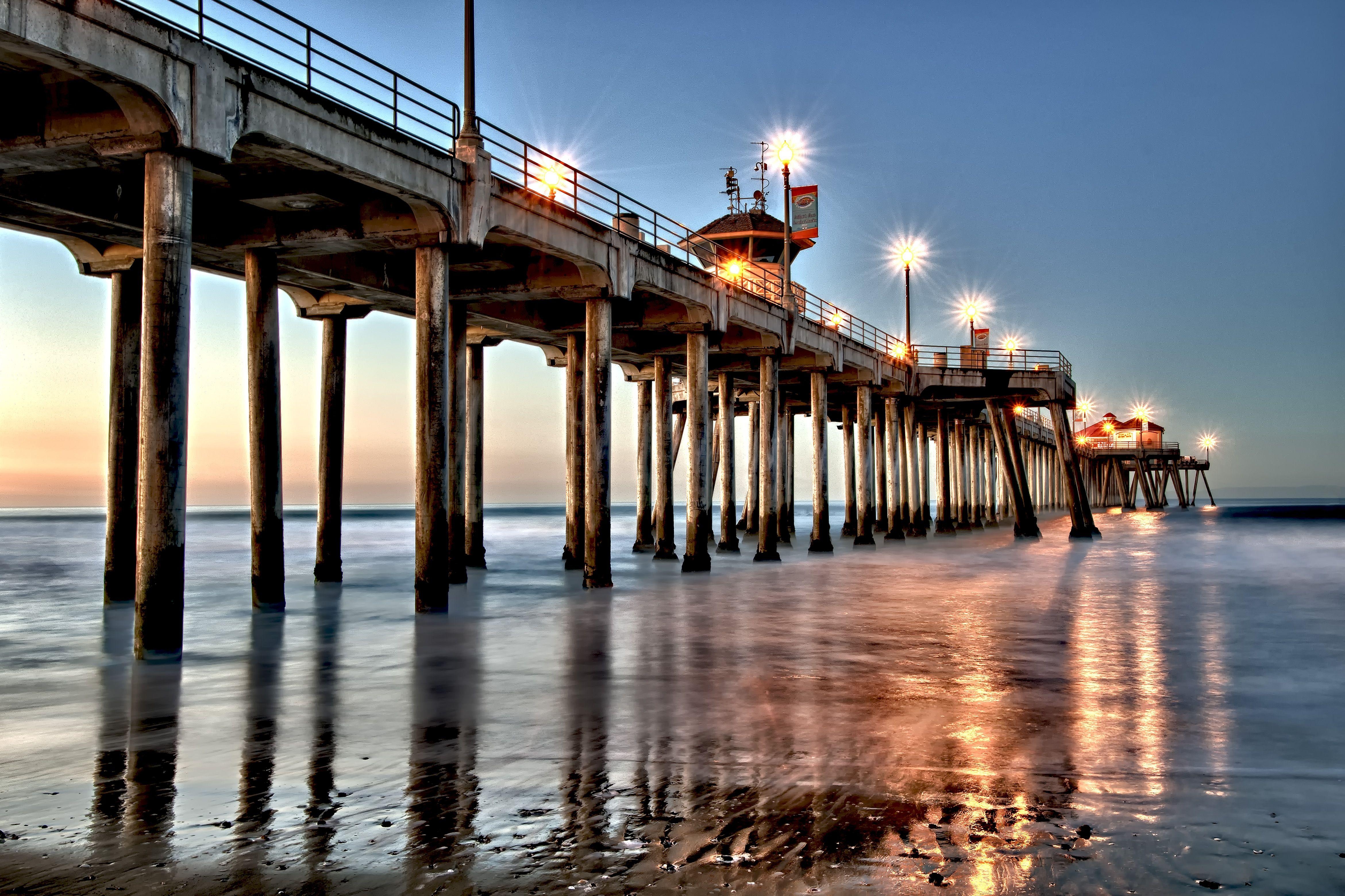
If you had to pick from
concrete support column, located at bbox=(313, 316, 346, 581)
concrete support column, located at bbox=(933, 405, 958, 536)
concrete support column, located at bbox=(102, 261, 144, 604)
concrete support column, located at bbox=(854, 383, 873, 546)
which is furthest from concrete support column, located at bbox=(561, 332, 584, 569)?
concrete support column, located at bbox=(933, 405, 958, 536)

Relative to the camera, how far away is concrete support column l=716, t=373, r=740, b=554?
116ft

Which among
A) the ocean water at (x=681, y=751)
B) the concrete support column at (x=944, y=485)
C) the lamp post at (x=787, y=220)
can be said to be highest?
the lamp post at (x=787, y=220)

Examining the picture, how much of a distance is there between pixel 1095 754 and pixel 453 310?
17.7 m

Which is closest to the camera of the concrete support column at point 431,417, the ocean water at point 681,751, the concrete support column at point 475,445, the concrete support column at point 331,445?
the ocean water at point 681,751

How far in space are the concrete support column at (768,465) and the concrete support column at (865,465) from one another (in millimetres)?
8791

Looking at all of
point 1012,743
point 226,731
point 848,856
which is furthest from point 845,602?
point 848,856

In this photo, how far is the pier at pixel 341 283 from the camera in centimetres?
1172

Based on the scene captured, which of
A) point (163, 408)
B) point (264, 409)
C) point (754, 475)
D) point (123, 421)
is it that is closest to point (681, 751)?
point (163, 408)

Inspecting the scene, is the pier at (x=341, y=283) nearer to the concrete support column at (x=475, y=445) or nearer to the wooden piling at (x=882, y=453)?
the concrete support column at (x=475, y=445)

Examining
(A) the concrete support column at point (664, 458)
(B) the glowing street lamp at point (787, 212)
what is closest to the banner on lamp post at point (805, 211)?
(B) the glowing street lamp at point (787, 212)

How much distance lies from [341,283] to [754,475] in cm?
1882

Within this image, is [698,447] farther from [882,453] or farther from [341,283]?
[882,453]

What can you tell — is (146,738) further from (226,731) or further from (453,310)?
(453,310)

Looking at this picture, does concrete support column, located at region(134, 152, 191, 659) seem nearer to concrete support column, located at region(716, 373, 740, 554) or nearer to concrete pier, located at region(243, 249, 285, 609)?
concrete pier, located at region(243, 249, 285, 609)
